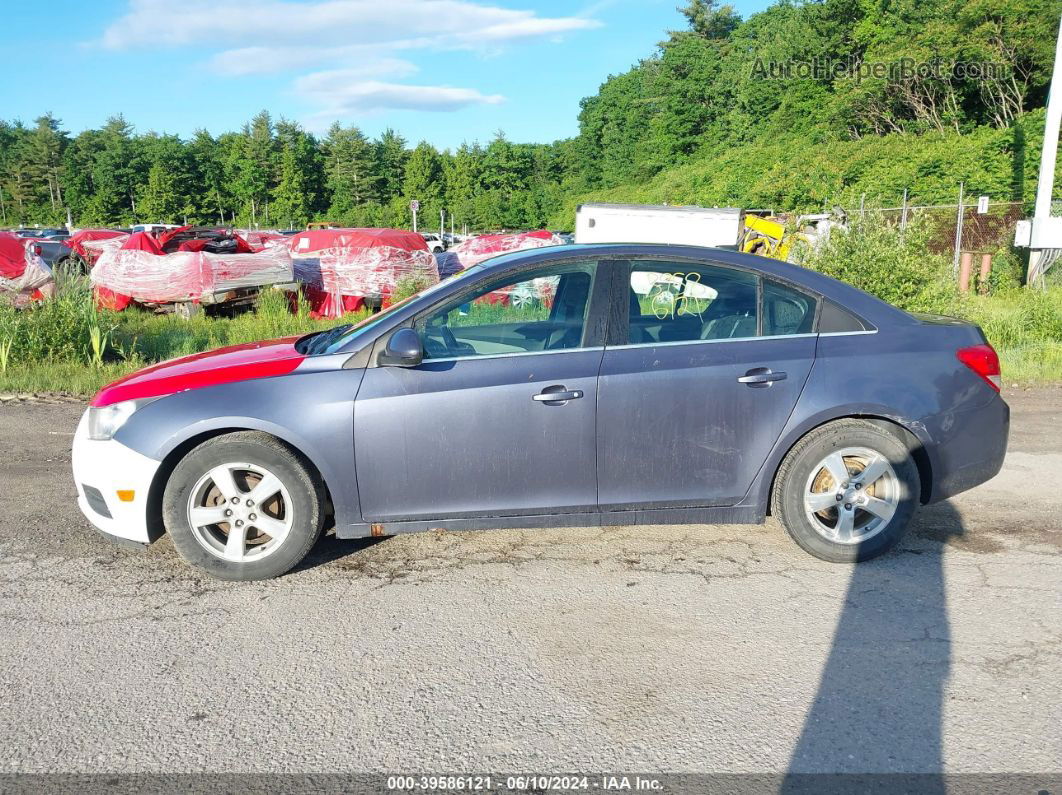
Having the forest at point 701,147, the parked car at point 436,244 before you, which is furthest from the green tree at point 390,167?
the parked car at point 436,244

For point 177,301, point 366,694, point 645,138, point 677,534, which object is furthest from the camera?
point 645,138

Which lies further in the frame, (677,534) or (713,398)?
(677,534)

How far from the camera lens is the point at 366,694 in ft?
10.8

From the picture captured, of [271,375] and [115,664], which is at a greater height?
[271,375]

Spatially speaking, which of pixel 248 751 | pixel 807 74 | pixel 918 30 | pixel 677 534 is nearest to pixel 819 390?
pixel 677 534

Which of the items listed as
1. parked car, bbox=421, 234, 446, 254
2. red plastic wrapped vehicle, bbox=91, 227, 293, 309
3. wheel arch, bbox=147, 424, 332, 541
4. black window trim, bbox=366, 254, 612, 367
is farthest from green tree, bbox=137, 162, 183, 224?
black window trim, bbox=366, 254, 612, 367

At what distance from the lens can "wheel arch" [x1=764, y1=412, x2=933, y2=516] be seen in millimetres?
4477

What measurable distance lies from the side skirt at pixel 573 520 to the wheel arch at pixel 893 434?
18cm

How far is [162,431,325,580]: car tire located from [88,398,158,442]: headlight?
36 cm

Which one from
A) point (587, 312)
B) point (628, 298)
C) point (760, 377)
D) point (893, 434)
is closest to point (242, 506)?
point (587, 312)

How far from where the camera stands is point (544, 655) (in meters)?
3.60

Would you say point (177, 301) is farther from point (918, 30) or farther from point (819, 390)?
point (918, 30)

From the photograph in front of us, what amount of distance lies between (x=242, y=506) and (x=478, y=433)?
120 cm

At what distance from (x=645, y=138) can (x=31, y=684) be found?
73.9 m
